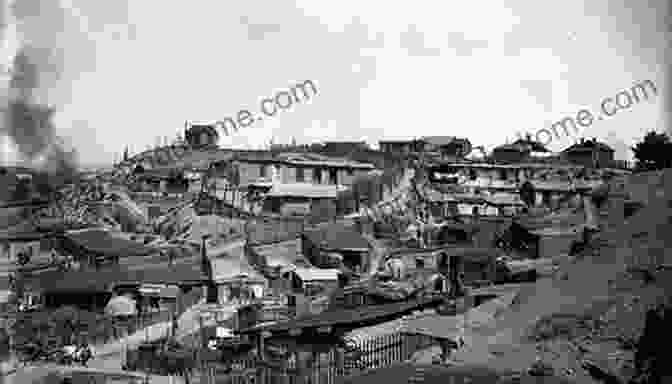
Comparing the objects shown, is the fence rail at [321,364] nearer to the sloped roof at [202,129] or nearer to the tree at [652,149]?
the tree at [652,149]

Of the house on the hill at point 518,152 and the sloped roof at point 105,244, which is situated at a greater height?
Answer: the house on the hill at point 518,152

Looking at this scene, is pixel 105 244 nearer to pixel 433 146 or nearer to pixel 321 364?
pixel 321 364

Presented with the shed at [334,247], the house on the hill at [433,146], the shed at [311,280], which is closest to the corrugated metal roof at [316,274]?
the shed at [311,280]

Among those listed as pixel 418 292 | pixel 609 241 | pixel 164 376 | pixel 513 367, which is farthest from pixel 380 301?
pixel 513 367

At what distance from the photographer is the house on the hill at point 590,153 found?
58281mm

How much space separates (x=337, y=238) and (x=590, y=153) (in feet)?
124

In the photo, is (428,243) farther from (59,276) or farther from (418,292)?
(59,276)

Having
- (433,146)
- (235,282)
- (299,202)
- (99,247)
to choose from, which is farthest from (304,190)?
(433,146)

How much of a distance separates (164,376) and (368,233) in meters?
22.0

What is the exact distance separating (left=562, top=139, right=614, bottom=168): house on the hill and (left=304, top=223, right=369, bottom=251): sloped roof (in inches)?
1354

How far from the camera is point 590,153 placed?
58.8m

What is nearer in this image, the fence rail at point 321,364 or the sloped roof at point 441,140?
the fence rail at point 321,364

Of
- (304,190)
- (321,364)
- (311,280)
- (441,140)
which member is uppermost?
(441,140)

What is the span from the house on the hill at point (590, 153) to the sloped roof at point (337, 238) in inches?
1354
